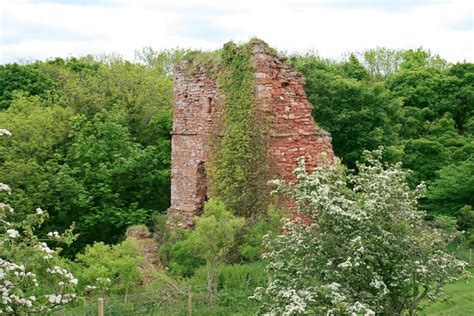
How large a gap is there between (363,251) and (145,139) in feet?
67.8

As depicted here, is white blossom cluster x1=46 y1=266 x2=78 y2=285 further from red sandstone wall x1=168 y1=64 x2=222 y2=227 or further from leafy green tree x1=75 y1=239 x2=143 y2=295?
red sandstone wall x1=168 y1=64 x2=222 y2=227

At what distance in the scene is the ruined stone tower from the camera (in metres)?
18.7

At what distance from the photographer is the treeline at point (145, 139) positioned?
83.4 ft

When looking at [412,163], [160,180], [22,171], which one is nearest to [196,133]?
[160,180]

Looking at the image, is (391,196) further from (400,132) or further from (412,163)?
(400,132)

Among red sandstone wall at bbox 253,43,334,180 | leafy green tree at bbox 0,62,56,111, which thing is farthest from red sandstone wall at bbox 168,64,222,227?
leafy green tree at bbox 0,62,56,111

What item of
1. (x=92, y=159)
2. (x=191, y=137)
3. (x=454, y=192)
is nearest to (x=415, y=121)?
(x=454, y=192)

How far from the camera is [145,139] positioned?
2936 centimetres

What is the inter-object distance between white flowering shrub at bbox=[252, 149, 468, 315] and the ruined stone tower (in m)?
7.76

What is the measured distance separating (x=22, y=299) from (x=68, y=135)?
1887cm

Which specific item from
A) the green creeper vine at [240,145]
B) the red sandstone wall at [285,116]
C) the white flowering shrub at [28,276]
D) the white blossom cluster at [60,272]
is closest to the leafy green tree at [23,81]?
the green creeper vine at [240,145]

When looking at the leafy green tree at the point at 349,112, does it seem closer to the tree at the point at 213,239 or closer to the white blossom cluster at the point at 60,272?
the tree at the point at 213,239

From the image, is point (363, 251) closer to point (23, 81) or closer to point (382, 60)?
point (23, 81)

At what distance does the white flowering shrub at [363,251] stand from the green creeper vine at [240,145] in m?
8.09
